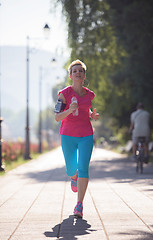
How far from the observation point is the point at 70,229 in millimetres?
5867

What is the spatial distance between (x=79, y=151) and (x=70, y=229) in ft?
4.54

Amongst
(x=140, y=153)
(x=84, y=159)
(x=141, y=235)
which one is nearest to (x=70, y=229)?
(x=141, y=235)

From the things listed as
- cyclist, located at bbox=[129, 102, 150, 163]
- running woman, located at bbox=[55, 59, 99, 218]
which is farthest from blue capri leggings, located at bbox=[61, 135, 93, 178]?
cyclist, located at bbox=[129, 102, 150, 163]

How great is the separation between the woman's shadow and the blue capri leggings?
0.74 metres

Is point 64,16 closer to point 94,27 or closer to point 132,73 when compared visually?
point 94,27

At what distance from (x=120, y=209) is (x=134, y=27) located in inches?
629

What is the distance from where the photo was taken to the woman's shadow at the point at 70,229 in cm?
552

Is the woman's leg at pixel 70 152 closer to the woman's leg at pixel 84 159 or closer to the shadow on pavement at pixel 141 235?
the woman's leg at pixel 84 159

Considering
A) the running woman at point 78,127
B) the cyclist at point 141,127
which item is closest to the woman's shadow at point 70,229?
the running woman at point 78,127

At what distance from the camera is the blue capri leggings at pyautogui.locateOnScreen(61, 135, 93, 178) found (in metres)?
6.91

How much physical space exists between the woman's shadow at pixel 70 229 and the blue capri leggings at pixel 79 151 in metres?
0.74

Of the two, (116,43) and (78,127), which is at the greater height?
(116,43)

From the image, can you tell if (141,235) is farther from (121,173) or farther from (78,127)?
(121,173)

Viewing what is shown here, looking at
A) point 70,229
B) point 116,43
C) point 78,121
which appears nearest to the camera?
point 70,229
